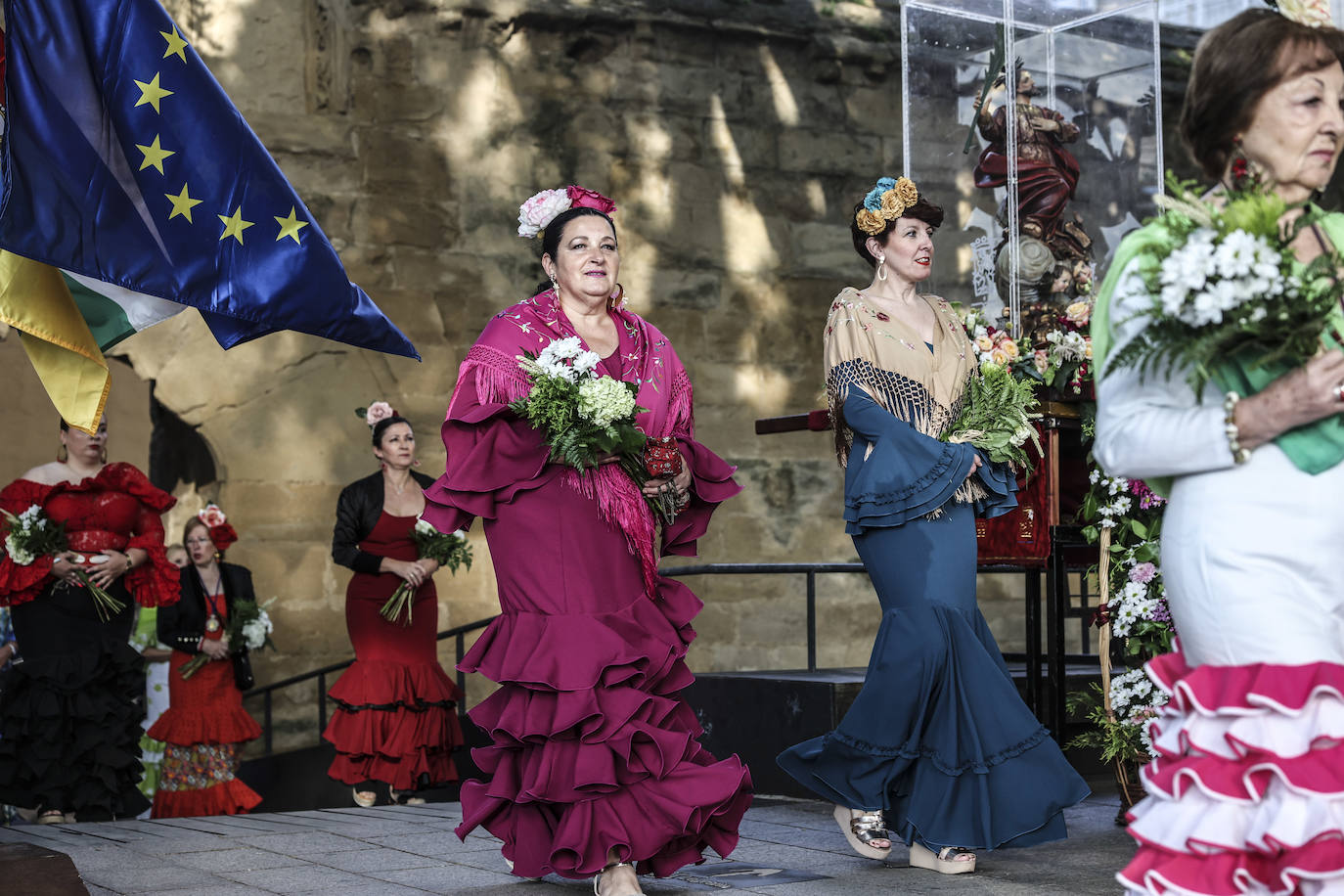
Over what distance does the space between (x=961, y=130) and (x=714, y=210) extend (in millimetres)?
4424

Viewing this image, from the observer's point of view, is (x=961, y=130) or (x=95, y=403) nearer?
(x=95, y=403)

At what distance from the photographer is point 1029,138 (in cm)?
692

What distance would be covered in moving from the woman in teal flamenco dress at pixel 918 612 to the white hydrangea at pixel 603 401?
2.91 feet

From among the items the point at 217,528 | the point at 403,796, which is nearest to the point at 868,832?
the point at 403,796

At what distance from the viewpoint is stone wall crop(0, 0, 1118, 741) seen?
9891mm

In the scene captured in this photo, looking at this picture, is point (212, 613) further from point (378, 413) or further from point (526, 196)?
point (526, 196)

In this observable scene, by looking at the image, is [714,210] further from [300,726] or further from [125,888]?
[125,888]

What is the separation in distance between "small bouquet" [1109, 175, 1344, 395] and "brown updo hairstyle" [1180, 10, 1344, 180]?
0.18m

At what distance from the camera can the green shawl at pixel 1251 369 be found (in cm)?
231

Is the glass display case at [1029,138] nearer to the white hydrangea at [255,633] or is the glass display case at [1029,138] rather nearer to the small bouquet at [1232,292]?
the white hydrangea at [255,633]

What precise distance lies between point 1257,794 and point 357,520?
627cm

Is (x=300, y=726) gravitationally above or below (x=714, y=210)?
below

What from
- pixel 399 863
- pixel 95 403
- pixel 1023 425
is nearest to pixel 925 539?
pixel 1023 425

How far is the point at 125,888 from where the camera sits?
14.5 ft
